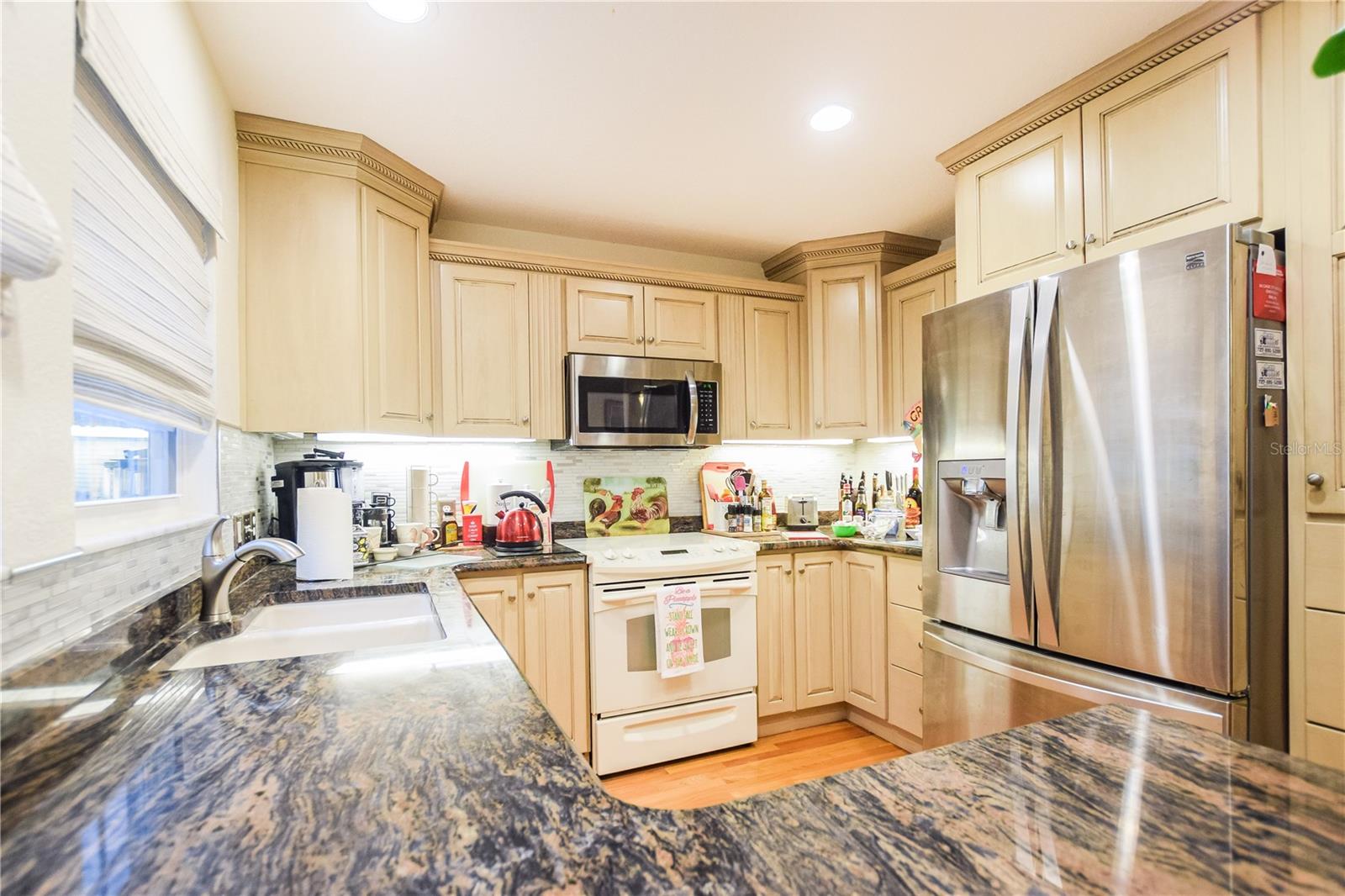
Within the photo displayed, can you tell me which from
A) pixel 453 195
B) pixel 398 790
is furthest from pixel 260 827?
pixel 453 195

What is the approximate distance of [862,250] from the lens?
3.23 metres

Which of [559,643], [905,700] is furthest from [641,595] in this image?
[905,700]

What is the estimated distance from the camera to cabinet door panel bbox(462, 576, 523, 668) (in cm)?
231

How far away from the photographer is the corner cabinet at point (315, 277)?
205 cm

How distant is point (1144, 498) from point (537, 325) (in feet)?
7.93

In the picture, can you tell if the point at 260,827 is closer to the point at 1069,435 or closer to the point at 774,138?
the point at 1069,435

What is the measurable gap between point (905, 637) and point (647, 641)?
1.17m

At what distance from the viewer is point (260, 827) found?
53cm

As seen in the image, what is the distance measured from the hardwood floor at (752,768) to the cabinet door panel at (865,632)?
19 centimetres

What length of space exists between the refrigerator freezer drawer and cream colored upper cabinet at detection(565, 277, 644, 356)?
6.27ft

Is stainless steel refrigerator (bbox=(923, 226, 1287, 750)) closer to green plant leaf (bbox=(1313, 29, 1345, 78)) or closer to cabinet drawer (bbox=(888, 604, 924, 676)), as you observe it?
cabinet drawer (bbox=(888, 604, 924, 676))

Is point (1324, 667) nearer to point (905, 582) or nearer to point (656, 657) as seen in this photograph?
point (905, 582)

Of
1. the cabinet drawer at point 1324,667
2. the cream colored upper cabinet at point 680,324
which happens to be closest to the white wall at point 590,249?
the cream colored upper cabinet at point 680,324

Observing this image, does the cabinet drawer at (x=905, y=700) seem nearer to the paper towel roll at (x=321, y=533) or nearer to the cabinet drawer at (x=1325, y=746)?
the cabinet drawer at (x=1325, y=746)
